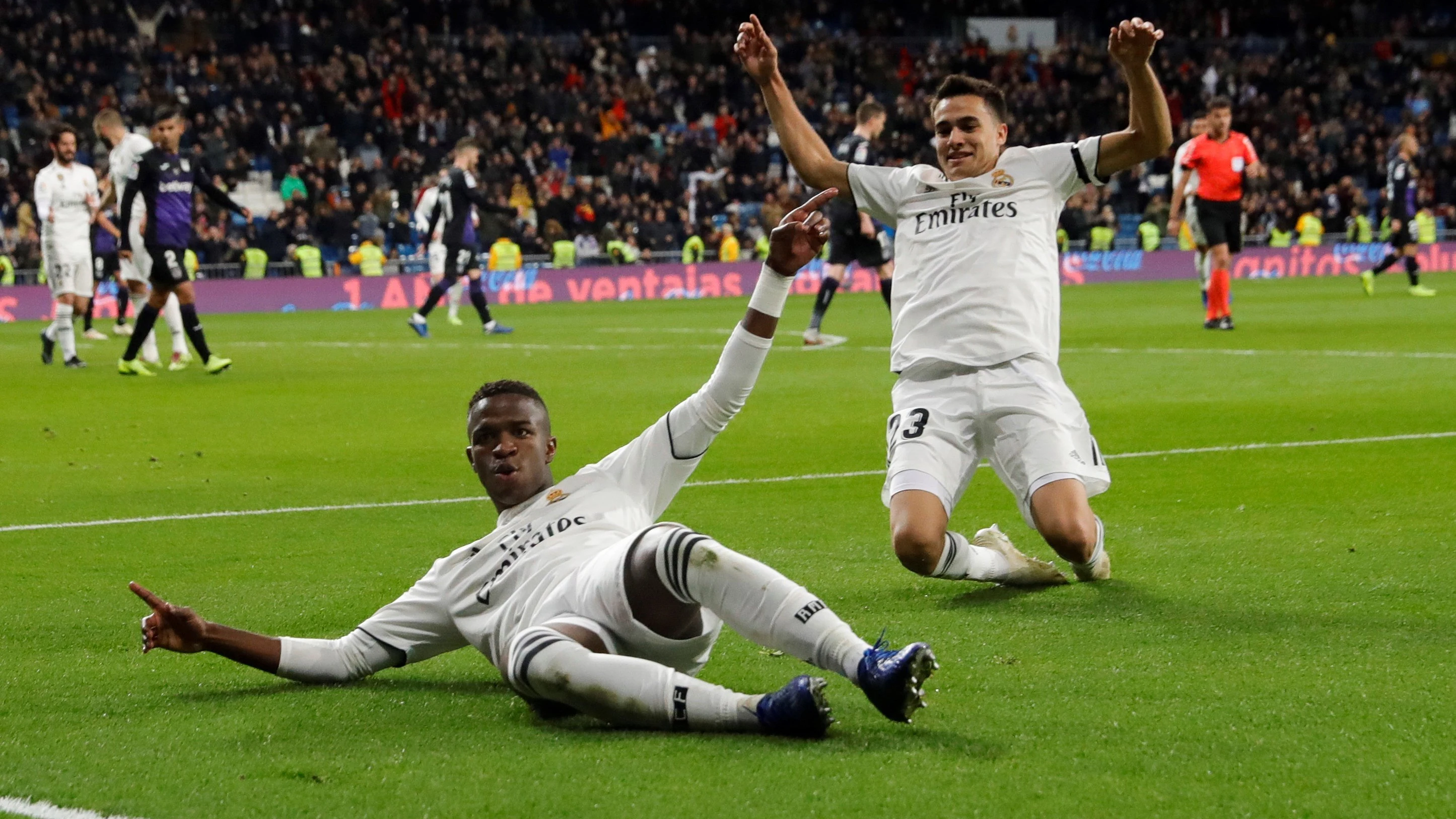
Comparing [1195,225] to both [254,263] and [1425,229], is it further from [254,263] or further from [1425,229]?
[1425,229]

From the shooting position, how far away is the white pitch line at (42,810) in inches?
131

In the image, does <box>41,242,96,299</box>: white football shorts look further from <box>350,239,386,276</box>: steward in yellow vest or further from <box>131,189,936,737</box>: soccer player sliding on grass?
<box>131,189,936,737</box>: soccer player sliding on grass

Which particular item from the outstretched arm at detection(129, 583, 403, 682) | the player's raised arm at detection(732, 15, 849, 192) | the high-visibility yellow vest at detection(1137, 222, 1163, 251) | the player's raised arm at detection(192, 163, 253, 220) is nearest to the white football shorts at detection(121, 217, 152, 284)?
the player's raised arm at detection(192, 163, 253, 220)

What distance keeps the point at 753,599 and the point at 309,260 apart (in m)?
26.6

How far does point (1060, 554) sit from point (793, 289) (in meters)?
26.1

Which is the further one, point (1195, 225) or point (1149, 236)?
point (1149, 236)

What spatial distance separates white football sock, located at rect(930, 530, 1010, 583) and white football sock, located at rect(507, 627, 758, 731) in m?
1.63

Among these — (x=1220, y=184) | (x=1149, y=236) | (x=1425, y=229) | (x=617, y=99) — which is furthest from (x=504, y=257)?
(x=1425, y=229)

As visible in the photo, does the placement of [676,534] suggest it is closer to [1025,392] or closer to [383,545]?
[1025,392]

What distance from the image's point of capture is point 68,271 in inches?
664

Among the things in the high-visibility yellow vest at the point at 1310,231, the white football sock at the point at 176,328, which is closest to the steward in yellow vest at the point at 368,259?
the white football sock at the point at 176,328

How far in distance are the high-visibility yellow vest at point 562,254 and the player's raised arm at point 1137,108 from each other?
26408 millimetres

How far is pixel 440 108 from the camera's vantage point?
115 ft

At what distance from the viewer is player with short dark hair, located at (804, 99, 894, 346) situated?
1583 cm
